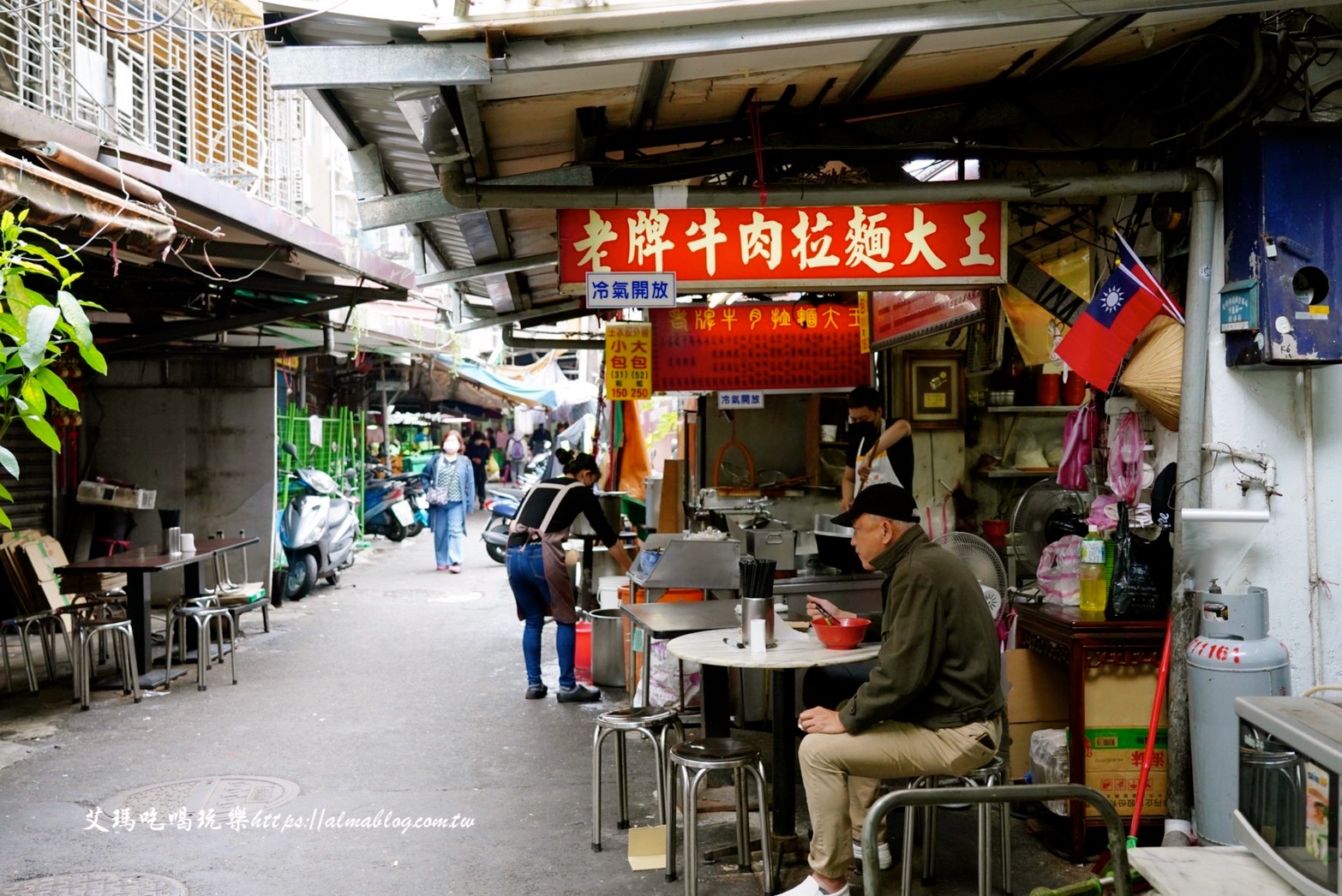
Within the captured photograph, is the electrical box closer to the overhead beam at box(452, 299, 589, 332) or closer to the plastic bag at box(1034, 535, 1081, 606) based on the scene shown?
the plastic bag at box(1034, 535, 1081, 606)

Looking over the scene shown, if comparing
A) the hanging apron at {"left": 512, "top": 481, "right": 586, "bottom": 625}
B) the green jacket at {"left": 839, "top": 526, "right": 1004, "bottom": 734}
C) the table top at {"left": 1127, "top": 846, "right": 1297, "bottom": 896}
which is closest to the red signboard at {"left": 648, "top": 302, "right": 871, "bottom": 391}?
the hanging apron at {"left": 512, "top": 481, "right": 586, "bottom": 625}

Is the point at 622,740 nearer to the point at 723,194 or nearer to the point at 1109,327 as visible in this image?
the point at 723,194

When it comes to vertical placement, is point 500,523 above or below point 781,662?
below

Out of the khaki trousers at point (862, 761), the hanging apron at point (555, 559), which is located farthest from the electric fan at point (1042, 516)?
the hanging apron at point (555, 559)

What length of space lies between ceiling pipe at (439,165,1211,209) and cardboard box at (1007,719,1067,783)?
2775 millimetres

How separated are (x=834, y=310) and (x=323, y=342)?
6.45 metres

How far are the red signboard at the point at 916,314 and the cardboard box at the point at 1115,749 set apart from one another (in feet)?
8.85

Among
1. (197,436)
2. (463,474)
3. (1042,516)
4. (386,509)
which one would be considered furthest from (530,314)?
(386,509)

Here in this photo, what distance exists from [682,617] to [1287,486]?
3.07 metres

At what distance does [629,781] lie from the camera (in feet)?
21.4

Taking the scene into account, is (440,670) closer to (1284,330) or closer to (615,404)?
(615,404)

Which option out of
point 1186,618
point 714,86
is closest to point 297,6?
point 714,86

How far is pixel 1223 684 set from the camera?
463cm

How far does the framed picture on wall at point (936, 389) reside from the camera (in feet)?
30.6
